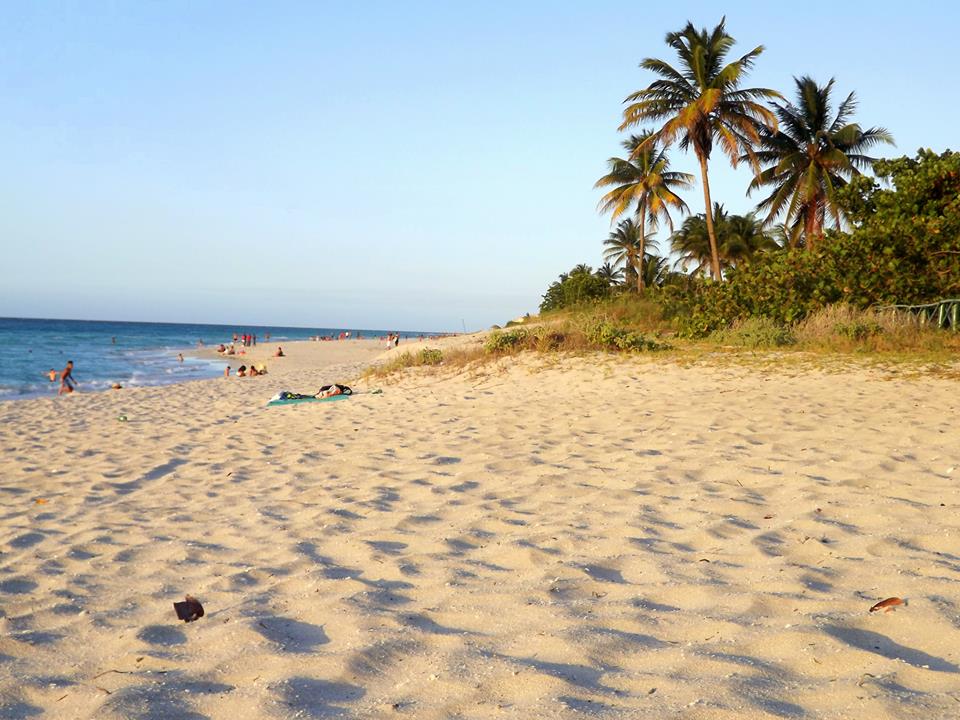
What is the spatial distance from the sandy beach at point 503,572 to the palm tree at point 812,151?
22061mm

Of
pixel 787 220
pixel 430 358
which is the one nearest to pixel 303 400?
pixel 430 358

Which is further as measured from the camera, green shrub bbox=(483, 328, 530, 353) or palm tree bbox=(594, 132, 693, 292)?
palm tree bbox=(594, 132, 693, 292)

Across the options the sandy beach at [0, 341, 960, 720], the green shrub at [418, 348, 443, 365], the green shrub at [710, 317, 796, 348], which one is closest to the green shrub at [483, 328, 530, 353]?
the green shrub at [418, 348, 443, 365]

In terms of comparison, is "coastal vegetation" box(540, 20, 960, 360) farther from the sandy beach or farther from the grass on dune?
the sandy beach

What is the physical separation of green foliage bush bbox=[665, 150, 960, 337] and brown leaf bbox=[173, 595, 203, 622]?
1301 centimetres

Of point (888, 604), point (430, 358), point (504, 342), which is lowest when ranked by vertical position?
point (888, 604)

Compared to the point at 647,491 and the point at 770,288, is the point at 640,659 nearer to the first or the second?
the point at 647,491

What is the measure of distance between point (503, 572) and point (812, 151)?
94.1 feet

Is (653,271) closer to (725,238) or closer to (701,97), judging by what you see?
(725,238)

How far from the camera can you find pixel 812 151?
27.3 m

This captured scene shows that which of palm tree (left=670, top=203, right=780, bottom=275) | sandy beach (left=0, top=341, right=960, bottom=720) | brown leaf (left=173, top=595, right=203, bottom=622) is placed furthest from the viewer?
palm tree (left=670, top=203, right=780, bottom=275)

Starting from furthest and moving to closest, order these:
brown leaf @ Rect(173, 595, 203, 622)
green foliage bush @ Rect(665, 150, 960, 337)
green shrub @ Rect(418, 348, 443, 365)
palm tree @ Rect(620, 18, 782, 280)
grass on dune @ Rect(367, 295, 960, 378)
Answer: palm tree @ Rect(620, 18, 782, 280), green shrub @ Rect(418, 348, 443, 365), green foliage bush @ Rect(665, 150, 960, 337), grass on dune @ Rect(367, 295, 960, 378), brown leaf @ Rect(173, 595, 203, 622)

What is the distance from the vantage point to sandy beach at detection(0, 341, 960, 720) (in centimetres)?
225

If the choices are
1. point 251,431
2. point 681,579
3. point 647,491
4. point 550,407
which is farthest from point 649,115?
point 681,579
